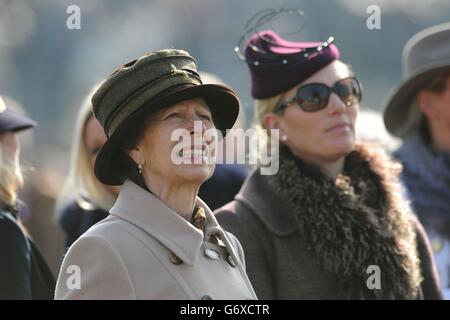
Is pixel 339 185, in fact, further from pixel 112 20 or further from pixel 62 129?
pixel 112 20

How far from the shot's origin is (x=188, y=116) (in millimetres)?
3916

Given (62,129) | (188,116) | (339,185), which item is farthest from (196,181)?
(62,129)

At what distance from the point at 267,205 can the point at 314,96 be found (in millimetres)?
562

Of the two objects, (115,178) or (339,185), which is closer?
(115,178)

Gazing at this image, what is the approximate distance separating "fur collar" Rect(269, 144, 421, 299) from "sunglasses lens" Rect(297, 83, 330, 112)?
0.24 m

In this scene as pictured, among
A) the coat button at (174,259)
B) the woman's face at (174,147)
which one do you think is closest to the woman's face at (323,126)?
the woman's face at (174,147)

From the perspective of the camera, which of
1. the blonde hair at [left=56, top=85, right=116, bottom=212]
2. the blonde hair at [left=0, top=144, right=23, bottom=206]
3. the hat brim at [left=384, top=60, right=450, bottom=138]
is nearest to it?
the blonde hair at [left=0, top=144, right=23, bottom=206]

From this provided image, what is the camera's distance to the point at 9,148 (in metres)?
5.35

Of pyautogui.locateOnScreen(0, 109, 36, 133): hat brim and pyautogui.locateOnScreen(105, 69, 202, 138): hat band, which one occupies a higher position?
pyautogui.locateOnScreen(0, 109, 36, 133): hat brim

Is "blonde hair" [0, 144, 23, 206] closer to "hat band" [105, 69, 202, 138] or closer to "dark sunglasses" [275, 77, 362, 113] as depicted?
"dark sunglasses" [275, 77, 362, 113]

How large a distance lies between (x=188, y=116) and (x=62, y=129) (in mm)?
17627

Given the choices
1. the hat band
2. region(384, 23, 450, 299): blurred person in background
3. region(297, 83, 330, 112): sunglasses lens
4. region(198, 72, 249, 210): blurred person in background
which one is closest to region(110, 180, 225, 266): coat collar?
the hat band

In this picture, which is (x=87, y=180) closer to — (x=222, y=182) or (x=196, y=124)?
(x=222, y=182)

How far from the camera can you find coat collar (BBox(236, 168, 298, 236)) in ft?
16.6
